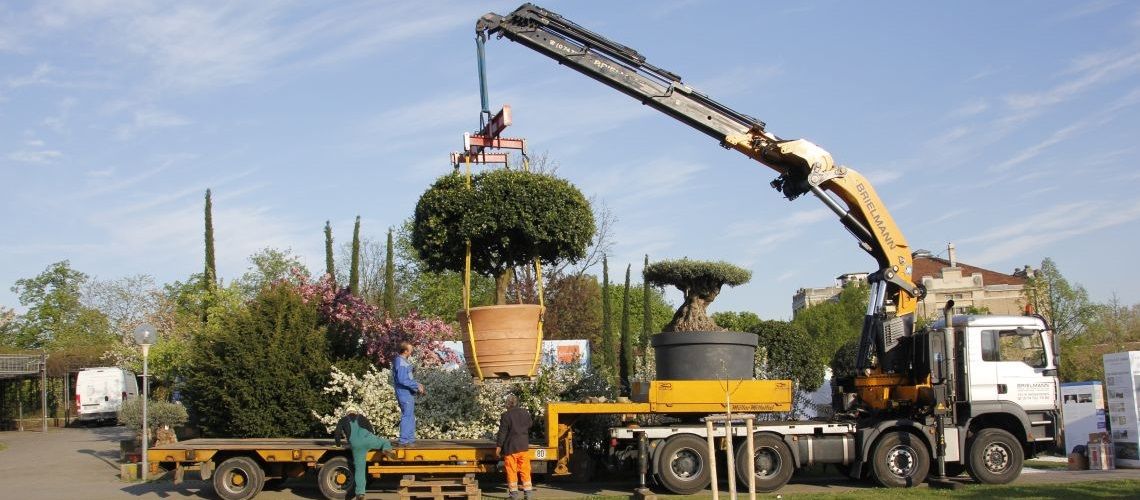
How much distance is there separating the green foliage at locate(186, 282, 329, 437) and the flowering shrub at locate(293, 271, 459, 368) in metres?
0.81

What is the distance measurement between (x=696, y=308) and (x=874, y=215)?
6096 mm

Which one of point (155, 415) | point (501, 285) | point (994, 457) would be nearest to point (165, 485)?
point (155, 415)

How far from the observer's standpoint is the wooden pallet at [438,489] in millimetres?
12695

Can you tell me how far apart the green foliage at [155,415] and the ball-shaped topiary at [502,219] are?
29.4ft

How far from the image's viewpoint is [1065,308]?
35438 millimetres

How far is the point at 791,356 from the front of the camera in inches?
940

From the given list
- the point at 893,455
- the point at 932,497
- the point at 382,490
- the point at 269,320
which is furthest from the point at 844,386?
the point at 269,320

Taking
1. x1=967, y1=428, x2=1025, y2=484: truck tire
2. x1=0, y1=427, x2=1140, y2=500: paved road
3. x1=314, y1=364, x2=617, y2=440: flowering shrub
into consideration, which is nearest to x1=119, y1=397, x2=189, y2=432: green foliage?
x1=0, y1=427, x2=1140, y2=500: paved road

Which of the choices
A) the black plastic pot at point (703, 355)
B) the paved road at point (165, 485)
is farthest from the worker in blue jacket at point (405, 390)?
the black plastic pot at point (703, 355)

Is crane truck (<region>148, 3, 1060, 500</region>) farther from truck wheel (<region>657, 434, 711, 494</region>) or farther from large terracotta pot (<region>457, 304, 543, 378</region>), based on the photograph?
large terracotta pot (<region>457, 304, 543, 378</region>)

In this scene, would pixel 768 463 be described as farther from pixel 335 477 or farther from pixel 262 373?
pixel 262 373

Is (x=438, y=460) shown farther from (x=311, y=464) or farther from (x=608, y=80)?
(x=608, y=80)

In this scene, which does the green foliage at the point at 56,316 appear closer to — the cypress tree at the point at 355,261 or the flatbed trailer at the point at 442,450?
the cypress tree at the point at 355,261

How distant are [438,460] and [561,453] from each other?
1824 mm
